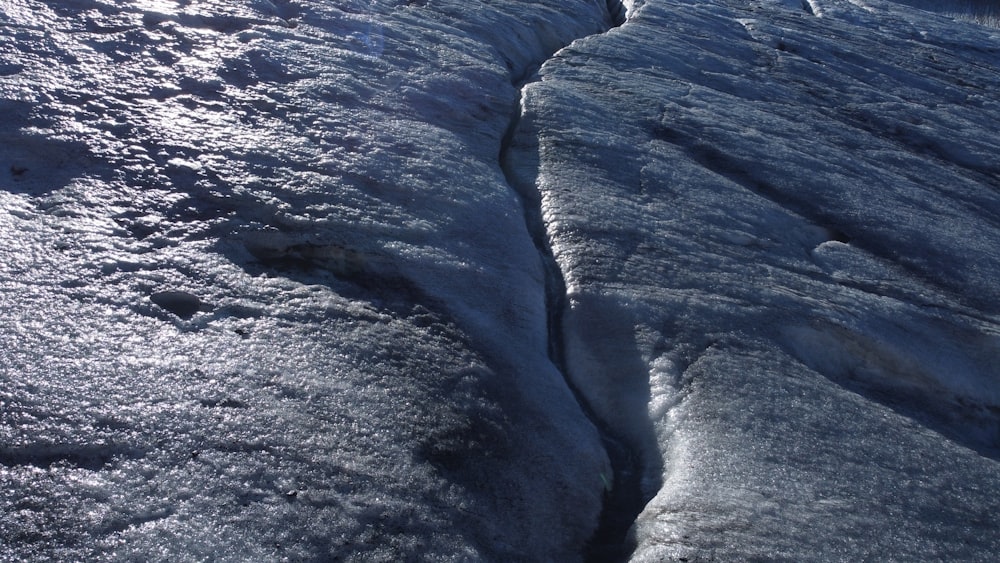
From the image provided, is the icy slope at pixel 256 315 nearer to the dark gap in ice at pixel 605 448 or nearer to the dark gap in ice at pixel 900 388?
the dark gap in ice at pixel 605 448

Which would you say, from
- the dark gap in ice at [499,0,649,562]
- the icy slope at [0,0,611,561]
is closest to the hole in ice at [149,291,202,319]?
the icy slope at [0,0,611,561]

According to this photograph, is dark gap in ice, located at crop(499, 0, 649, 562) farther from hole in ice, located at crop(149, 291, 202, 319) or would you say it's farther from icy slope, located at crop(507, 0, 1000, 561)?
hole in ice, located at crop(149, 291, 202, 319)

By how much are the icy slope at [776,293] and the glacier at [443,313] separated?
13 mm

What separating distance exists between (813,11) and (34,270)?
24.9ft

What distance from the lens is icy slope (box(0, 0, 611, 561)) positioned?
173cm

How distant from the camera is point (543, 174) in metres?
3.38

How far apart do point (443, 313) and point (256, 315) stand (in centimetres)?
51

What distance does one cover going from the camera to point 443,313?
2.42 meters

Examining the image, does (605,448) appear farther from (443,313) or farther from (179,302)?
(179,302)

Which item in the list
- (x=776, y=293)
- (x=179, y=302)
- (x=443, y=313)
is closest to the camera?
(x=179, y=302)

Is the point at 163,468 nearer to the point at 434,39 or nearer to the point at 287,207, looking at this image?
the point at 287,207

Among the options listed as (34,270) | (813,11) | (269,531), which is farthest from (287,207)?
(813,11)

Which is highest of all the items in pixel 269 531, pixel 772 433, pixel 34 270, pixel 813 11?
pixel 34 270

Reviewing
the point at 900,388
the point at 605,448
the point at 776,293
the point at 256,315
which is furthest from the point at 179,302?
the point at 900,388
